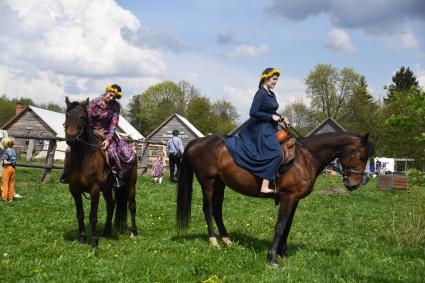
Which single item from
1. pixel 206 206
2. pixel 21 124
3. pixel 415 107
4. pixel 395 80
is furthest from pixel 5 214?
pixel 395 80

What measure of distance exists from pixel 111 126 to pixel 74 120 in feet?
3.82

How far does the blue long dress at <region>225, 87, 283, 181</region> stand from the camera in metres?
7.46

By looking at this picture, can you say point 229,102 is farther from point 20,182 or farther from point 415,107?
point 415,107

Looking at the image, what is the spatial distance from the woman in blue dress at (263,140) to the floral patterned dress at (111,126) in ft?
6.86

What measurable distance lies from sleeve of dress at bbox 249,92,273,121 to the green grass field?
7.40 feet

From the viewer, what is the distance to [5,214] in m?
10.7

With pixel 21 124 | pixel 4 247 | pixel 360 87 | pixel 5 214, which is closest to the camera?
pixel 4 247

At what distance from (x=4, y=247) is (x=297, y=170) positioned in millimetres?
4956

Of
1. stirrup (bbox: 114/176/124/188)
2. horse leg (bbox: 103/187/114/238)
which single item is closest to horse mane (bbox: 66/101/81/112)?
stirrup (bbox: 114/176/124/188)

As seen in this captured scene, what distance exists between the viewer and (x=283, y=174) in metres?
7.55

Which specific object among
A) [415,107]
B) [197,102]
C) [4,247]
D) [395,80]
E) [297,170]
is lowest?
[4,247]

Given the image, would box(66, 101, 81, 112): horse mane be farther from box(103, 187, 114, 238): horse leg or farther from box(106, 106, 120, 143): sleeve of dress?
box(103, 187, 114, 238): horse leg

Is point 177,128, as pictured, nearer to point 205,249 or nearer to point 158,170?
point 158,170

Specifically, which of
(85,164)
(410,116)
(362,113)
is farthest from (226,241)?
(362,113)
